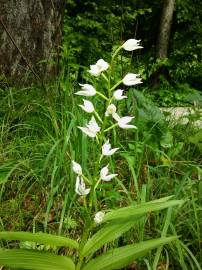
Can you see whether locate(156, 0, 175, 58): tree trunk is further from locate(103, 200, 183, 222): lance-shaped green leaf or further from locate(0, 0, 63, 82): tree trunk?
locate(103, 200, 183, 222): lance-shaped green leaf

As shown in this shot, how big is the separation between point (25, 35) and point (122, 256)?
3142mm

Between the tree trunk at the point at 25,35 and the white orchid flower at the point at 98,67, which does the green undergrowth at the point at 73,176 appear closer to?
the white orchid flower at the point at 98,67

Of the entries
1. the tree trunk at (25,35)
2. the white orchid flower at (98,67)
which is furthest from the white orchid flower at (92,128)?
the tree trunk at (25,35)

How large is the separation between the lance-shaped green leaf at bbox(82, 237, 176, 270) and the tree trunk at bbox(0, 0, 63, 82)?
2.77 meters

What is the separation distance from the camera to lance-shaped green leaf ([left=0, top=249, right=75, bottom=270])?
5.07ft

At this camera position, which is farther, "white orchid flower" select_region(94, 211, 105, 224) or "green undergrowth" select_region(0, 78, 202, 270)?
"green undergrowth" select_region(0, 78, 202, 270)

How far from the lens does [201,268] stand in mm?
2031

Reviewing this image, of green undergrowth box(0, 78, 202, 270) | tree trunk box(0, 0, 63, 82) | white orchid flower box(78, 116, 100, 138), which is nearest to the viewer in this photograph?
white orchid flower box(78, 116, 100, 138)

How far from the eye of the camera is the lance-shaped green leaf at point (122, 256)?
62.5 inches

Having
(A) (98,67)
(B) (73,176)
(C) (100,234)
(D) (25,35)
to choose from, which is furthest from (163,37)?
(C) (100,234)

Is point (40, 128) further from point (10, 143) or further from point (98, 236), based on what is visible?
point (98, 236)

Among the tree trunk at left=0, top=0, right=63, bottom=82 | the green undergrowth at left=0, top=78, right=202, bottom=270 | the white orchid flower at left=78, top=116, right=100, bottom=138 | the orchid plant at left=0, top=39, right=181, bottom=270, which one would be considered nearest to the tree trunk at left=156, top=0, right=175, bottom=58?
the tree trunk at left=0, top=0, right=63, bottom=82

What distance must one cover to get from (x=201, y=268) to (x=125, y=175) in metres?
0.74

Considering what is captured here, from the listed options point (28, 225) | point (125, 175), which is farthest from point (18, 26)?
point (28, 225)
